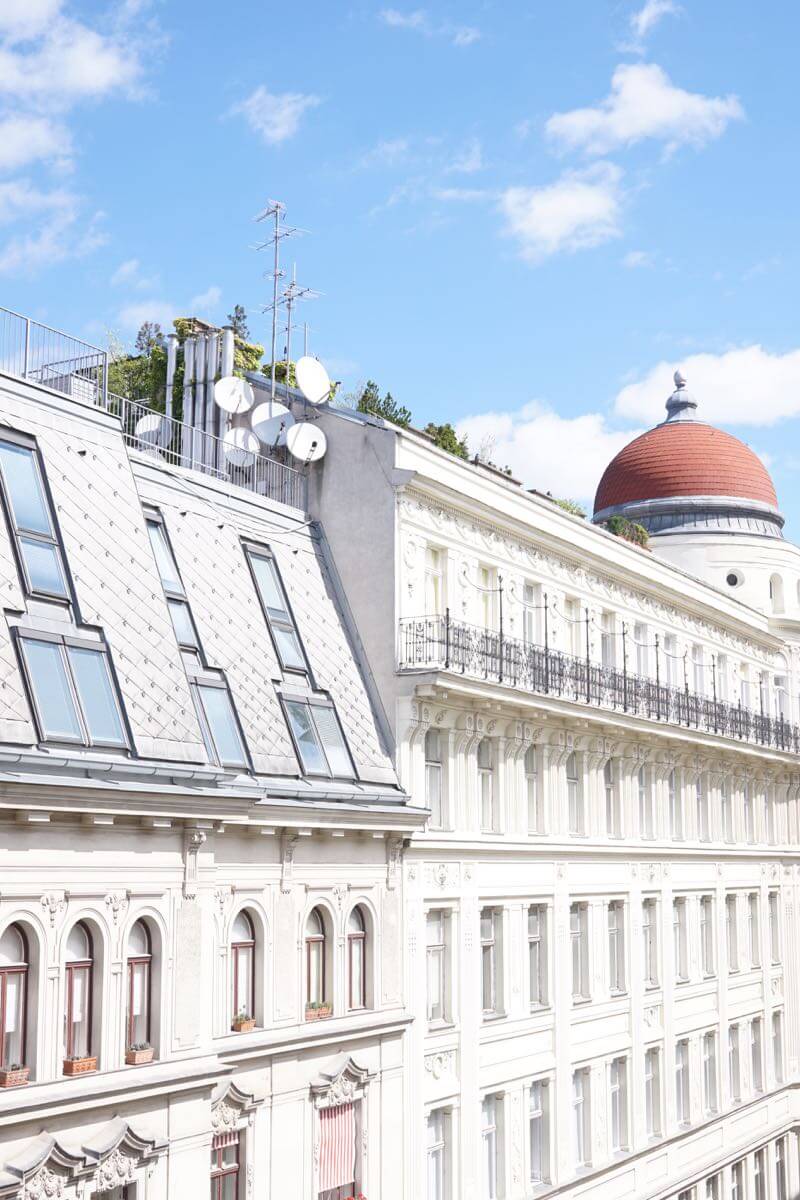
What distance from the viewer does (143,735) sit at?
868 inches

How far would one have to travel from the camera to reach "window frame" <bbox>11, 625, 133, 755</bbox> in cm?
2067

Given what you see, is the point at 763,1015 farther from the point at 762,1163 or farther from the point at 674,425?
the point at 674,425

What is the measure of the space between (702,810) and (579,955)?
9.86 meters

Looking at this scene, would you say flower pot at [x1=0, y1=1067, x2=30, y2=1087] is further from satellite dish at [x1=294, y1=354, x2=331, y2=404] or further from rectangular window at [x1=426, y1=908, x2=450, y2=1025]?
satellite dish at [x1=294, y1=354, x2=331, y2=404]

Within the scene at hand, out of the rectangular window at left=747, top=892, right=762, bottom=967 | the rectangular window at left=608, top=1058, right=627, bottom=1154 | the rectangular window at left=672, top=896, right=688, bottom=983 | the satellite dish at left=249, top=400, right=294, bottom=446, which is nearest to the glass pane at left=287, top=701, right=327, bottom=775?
the satellite dish at left=249, top=400, right=294, bottom=446

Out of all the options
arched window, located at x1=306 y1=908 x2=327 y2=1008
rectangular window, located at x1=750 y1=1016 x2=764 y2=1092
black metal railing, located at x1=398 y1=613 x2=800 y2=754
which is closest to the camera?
arched window, located at x1=306 y1=908 x2=327 y2=1008

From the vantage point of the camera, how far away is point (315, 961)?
26.9m

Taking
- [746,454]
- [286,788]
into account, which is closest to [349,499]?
[286,788]

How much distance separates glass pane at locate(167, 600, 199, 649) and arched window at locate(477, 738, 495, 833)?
858cm

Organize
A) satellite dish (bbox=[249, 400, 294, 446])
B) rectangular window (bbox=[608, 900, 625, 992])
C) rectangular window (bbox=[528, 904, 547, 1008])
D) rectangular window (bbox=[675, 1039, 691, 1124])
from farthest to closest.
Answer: rectangular window (bbox=[675, 1039, 691, 1124]) < rectangular window (bbox=[608, 900, 625, 992]) < rectangular window (bbox=[528, 904, 547, 1008]) < satellite dish (bbox=[249, 400, 294, 446])

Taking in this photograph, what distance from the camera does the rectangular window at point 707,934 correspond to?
44.3 m

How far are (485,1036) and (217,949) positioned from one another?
362 inches

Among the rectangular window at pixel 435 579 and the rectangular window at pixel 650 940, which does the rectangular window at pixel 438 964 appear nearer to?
the rectangular window at pixel 435 579

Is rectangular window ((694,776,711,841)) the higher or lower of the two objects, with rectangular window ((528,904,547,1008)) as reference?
higher
